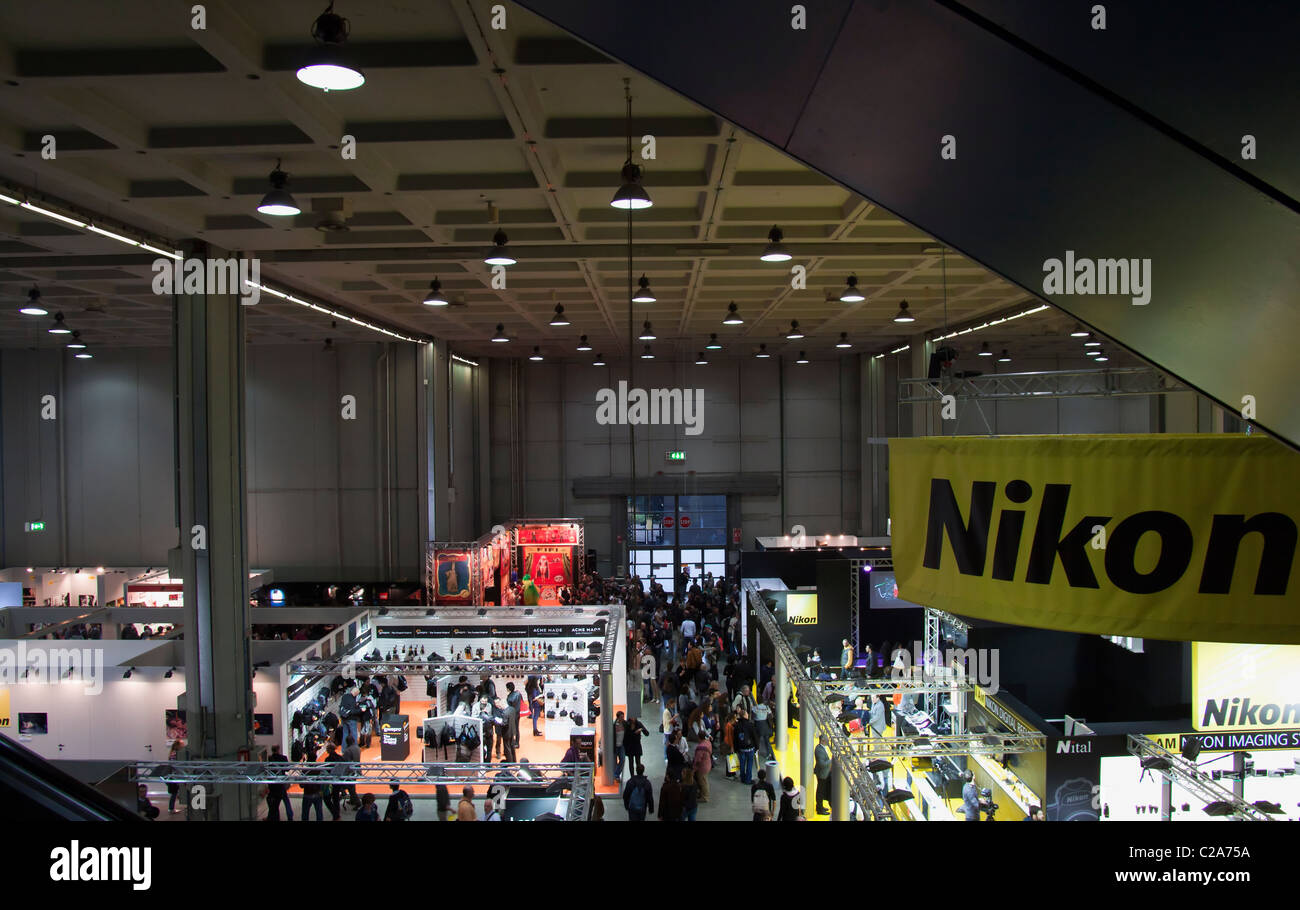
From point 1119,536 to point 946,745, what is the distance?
5722mm

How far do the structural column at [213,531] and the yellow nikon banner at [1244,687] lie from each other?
34.7 ft

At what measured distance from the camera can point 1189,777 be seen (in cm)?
788

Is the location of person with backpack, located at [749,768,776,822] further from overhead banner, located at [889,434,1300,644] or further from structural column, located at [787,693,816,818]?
overhead banner, located at [889,434,1300,644]

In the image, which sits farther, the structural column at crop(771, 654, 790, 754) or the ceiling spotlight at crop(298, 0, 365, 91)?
the structural column at crop(771, 654, 790, 754)

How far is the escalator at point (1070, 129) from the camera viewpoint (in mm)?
1534

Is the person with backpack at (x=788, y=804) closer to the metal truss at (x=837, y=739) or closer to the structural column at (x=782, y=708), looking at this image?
the metal truss at (x=837, y=739)

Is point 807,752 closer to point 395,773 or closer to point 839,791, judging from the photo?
point 839,791

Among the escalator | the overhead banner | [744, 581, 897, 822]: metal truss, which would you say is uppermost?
the escalator

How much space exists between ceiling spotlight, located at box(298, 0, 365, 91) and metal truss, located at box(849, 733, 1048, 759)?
7358 mm

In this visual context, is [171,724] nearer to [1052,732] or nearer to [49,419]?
[1052,732]

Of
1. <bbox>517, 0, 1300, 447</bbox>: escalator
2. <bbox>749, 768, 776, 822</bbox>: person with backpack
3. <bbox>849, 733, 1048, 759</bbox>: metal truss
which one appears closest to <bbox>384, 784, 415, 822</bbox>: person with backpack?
<bbox>749, 768, 776, 822</bbox>: person with backpack

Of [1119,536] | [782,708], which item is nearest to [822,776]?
[782,708]

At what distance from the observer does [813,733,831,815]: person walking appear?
952 cm

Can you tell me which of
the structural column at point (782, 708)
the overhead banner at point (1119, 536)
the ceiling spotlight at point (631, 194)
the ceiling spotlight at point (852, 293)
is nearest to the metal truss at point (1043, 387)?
the overhead banner at point (1119, 536)
